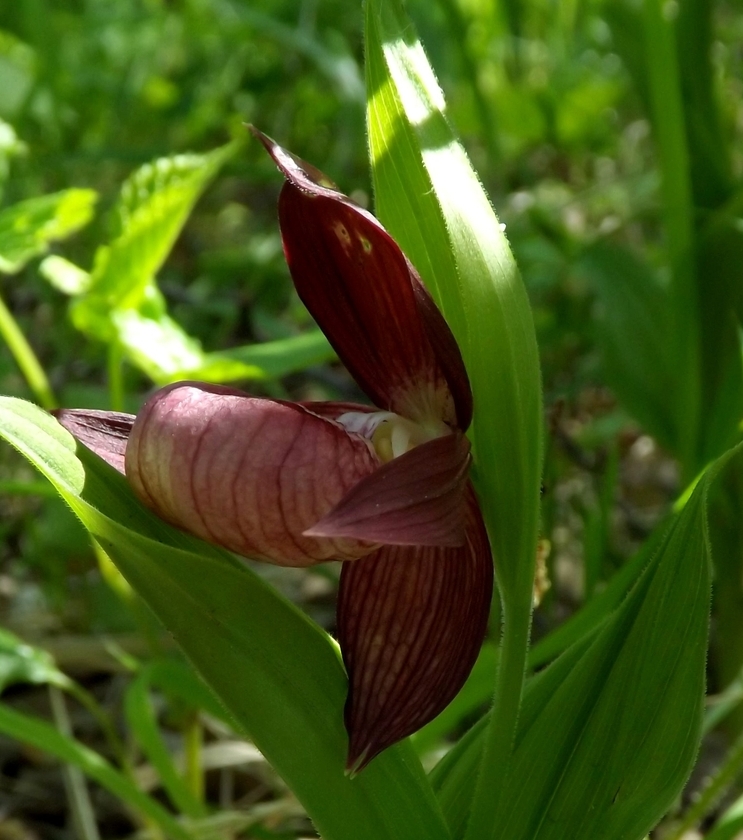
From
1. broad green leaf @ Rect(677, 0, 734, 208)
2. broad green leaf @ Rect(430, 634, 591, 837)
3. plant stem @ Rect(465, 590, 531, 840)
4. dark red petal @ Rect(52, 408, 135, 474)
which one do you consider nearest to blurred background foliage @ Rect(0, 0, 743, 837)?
broad green leaf @ Rect(677, 0, 734, 208)

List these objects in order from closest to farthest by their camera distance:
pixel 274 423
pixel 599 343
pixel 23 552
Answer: pixel 274 423, pixel 599 343, pixel 23 552

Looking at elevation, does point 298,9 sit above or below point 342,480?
above

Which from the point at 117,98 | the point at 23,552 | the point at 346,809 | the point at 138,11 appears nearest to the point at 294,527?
the point at 346,809

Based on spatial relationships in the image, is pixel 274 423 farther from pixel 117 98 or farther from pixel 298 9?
pixel 298 9

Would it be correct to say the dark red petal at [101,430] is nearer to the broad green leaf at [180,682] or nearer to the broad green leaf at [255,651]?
the broad green leaf at [255,651]

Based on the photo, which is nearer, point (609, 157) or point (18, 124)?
point (18, 124)

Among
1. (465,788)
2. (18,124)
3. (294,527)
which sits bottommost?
(465,788)
